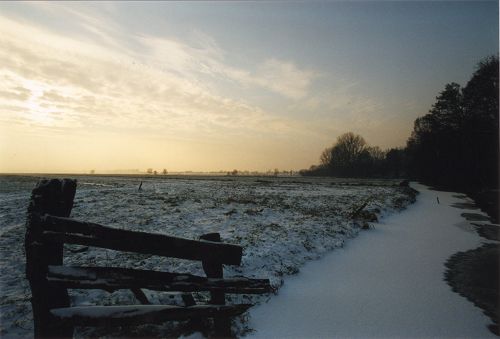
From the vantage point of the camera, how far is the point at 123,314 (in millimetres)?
3486

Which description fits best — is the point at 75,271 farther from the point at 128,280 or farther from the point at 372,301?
the point at 372,301

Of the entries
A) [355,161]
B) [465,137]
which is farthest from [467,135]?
[355,161]

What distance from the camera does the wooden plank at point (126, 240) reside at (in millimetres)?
3297

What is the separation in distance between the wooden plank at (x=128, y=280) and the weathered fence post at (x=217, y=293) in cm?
14

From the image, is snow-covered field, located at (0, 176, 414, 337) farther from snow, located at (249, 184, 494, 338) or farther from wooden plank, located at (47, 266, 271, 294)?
wooden plank, located at (47, 266, 271, 294)

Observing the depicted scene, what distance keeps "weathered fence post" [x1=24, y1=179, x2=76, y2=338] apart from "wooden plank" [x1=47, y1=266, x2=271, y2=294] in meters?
0.18

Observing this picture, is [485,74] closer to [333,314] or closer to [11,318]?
[333,314]

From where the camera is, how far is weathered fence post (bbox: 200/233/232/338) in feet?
13.9

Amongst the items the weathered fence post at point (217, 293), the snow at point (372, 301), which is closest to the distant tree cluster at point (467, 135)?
the snow at point (372, 301)

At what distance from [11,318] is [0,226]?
9.54 m

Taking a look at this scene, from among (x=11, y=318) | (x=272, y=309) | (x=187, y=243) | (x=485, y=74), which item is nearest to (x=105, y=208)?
(x=11, y=318)

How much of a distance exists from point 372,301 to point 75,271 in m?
5.92


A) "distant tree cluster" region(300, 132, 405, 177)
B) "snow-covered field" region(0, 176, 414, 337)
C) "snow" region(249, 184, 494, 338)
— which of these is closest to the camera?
"snow" region(249, 184, 494, 338)

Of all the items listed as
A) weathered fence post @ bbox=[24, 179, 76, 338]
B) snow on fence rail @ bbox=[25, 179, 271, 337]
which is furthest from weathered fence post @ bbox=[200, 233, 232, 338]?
weathered fence post @ bbox=[24, 179, 76, 338]
